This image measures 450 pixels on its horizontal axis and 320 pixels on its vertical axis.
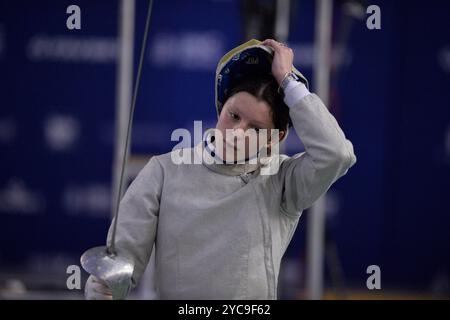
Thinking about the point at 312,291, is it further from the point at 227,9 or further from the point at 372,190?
the point at 227,9

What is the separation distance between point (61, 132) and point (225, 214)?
234 cm

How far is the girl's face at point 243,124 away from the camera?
1054mm

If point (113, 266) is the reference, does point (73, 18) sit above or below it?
above

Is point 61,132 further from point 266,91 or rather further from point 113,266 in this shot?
Answer: point 113,266

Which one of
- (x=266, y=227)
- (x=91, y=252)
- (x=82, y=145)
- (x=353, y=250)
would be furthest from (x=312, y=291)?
(x=91, y=252)

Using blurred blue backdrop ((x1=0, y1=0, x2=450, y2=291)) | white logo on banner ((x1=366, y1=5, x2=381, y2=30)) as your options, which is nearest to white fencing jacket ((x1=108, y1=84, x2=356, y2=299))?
white logo on banner ((x1=366, y1=5, x2=381, y2=30))

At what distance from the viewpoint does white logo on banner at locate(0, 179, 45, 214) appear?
10.7 ft

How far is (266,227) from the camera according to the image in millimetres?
1070

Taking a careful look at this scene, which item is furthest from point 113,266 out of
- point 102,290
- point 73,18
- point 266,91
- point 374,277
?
point 374,277

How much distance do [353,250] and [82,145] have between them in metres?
1.46

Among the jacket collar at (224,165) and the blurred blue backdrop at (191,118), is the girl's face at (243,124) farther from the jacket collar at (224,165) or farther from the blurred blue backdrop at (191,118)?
the blurred blue backdrop at (191,118)

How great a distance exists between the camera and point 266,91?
1.07 m

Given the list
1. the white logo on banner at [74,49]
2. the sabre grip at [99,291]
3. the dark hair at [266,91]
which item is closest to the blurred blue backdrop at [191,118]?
the white logo on banner at [74,49]

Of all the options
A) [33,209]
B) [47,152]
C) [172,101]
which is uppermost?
[172,101]
